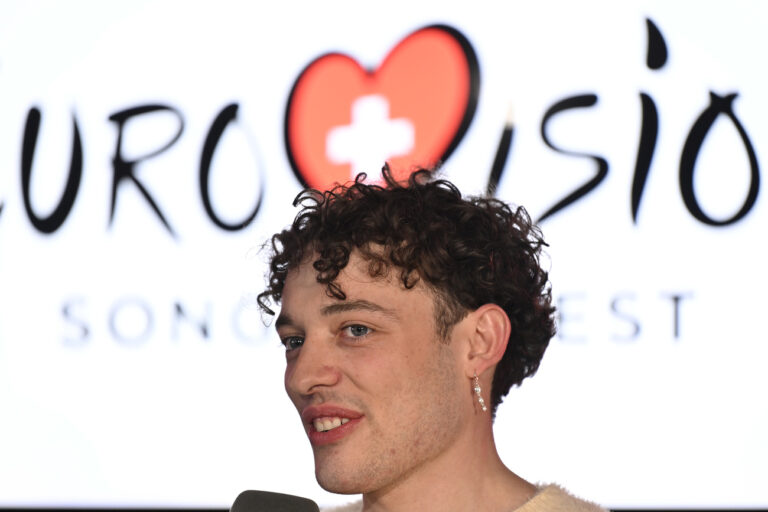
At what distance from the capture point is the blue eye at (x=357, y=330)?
5.94 ft

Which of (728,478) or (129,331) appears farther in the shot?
(129,331)

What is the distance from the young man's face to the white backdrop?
1.12 metres

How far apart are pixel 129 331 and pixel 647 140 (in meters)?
1.54

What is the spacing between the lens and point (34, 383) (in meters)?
3.14

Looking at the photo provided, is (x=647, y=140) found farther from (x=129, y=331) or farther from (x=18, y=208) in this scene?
(x=18, y=208)

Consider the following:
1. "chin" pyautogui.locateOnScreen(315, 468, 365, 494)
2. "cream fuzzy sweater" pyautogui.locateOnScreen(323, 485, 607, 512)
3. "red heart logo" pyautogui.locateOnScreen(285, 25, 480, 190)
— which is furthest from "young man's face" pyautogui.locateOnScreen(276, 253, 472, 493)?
"red heart logo" pyautogui.locateOnScreen(285, 25, 480, 190)

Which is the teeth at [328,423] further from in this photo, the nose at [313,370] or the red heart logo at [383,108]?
the red heart logo at [383,108]

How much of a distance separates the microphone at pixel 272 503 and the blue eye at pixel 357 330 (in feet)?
0.93

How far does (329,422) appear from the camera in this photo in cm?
177

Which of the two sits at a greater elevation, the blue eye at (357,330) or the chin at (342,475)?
the blue eye at (357,330)

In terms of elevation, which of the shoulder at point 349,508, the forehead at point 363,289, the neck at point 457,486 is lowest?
the shoulder at point 349,508

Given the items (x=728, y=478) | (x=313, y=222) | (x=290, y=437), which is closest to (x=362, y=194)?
(x=313, y=222)

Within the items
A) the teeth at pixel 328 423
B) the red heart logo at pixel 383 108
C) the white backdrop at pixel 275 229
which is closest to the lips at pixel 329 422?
the teeth at pixel 328 423

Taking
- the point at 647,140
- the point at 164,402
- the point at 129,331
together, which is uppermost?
the point at 647,140
